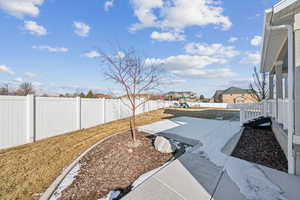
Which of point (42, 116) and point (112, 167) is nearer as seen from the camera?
point (112, 167)

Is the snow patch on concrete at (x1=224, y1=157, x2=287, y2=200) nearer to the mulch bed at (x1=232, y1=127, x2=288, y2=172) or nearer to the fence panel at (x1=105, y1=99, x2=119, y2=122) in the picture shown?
the mulch bed at (x1=232, y1=127, x2=288, y2=172)

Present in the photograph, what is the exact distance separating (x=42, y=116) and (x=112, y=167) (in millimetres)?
3799

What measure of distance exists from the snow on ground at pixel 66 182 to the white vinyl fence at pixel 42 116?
2.67m

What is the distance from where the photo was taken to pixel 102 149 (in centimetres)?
465

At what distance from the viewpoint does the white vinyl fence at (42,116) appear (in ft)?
15.4

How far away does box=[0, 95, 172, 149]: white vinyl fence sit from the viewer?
4.69m

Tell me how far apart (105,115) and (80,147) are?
14.4ft

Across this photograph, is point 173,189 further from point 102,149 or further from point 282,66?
point 282,66

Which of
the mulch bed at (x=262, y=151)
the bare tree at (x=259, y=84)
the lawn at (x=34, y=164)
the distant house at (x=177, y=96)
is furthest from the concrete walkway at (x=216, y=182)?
the distant house at (x=177, y=96)


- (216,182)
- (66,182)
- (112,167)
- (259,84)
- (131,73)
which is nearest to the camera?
(216,182)

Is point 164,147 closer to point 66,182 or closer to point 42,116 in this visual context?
point 66,182

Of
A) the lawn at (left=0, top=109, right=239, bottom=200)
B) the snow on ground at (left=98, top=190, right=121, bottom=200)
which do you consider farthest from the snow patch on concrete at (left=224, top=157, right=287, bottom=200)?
the lawn at (left=0, top=109, right=239, bottom=200)

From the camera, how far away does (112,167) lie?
3652mm

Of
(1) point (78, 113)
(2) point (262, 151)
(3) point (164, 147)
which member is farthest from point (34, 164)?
(2) point (262, 151)
